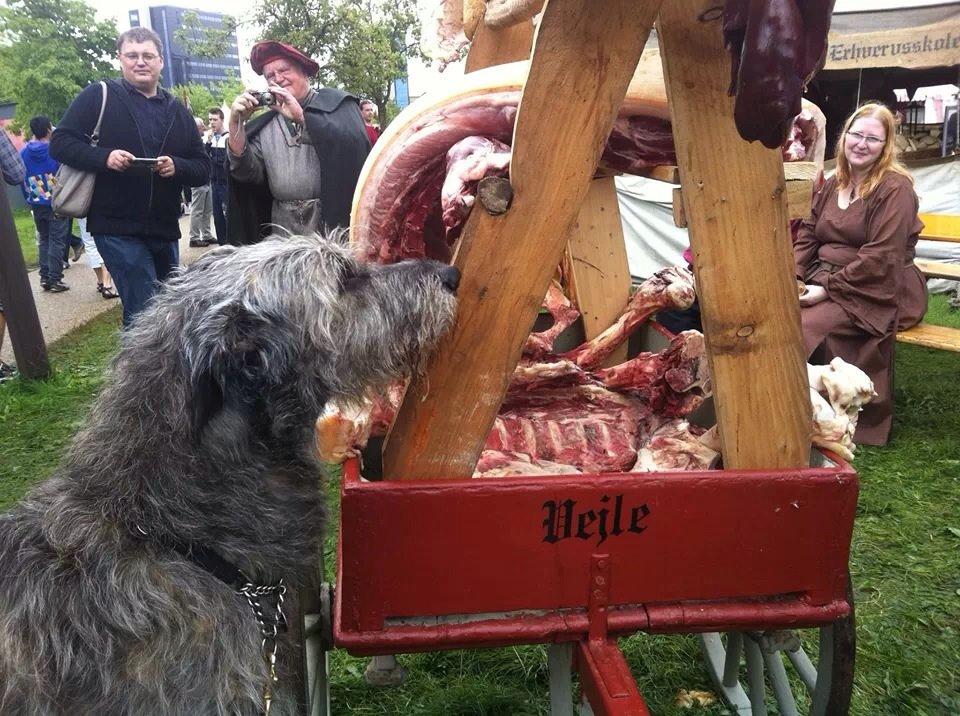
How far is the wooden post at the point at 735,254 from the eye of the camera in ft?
4.75

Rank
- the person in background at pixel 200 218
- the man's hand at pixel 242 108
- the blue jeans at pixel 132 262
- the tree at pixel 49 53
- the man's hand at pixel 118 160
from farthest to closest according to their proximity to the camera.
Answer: the tree at pixel 49 53
the person in background at pixel 200 218
the blue jeans at pixel 132 262
the man's hand at pixel 118 160
the man's hand at pixel 242 108

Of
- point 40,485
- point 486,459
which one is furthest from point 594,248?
point 40,485

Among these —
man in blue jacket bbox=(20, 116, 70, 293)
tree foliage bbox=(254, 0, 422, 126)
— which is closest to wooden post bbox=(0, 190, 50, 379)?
man in blue jacket bbox=(20, 116, 70, 293)

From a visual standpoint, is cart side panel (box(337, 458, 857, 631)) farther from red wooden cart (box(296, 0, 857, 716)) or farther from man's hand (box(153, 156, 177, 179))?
man's hand (box(153, 156, 177, 179))

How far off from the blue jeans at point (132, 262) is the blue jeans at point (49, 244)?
5912mm

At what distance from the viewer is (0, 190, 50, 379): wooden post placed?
6.35m

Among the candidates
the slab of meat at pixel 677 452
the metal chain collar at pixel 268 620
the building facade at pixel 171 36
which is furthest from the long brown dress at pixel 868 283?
the building facade at pixel 171 36

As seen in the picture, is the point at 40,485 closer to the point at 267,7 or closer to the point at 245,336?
the point at 245,336

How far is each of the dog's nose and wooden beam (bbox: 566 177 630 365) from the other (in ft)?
5.83

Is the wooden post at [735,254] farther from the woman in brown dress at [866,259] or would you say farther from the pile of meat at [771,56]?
the woman in brown dress at [866,259]

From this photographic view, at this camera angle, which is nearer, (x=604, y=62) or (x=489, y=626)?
(x=604, y=62)

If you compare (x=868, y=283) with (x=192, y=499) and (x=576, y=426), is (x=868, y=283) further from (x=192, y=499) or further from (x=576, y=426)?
(x=192, y=499)

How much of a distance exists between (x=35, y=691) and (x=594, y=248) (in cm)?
266

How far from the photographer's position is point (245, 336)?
168 centimetres
